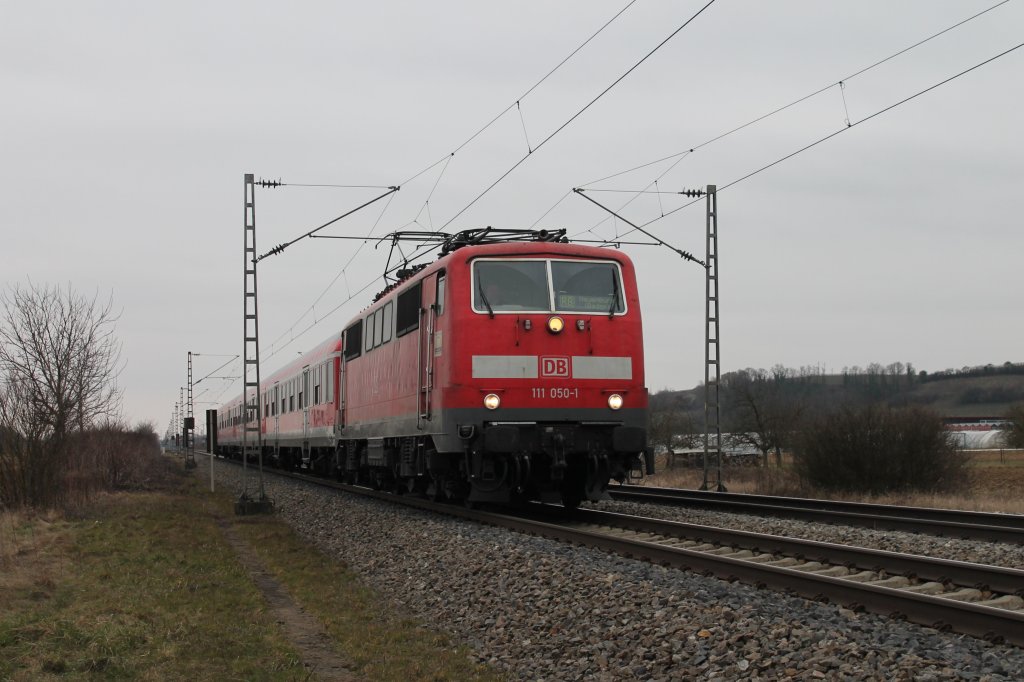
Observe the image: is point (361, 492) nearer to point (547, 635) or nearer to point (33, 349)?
point (33, 349)

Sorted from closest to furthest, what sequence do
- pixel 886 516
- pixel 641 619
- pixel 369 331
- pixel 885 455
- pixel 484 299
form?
pixel 641 619
pixel 886 516
pixel 484 299
pixel 369 331
pixel 885 455

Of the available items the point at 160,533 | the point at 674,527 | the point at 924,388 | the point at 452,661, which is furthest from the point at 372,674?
the point at 924,388

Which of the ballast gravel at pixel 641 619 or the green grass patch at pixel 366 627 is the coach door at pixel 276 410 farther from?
the ballast gravel at pixel 641 619

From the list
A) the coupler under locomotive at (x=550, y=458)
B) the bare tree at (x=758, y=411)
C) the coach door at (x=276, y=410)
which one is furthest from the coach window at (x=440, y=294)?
the bare tree at (x=758, y=411)

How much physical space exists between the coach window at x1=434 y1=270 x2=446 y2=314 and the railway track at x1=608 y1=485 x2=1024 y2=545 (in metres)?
5.64

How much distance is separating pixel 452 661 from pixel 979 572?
413 centimetres

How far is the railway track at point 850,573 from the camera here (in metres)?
6.65

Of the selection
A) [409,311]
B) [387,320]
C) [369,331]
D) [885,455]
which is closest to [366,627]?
[409,311]

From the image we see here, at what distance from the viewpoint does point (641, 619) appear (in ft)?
25.5

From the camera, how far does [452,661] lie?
7.96 m

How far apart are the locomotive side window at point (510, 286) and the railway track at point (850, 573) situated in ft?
10.0

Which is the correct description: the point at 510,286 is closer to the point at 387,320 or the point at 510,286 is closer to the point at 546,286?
the point at 546,286

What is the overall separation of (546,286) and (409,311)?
307 centimetres

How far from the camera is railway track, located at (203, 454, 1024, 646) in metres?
6.65
